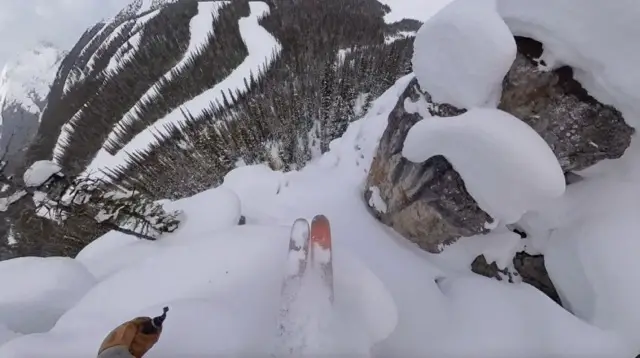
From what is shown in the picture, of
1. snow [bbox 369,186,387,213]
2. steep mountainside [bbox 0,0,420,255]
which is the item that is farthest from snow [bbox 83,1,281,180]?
snow [bbox 369,186,387,213]

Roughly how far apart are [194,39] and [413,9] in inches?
280

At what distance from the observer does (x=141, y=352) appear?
1708mm

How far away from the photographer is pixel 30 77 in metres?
18.5

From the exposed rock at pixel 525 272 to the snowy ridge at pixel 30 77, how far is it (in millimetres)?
13505

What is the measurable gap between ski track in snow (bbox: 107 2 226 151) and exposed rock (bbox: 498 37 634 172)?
721 cm

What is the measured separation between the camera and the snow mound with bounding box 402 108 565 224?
206 cm

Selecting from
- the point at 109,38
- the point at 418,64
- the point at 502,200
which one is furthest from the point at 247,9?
the point at 502,200

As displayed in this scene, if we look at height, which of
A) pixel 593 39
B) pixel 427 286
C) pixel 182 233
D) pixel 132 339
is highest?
pixel 593 39

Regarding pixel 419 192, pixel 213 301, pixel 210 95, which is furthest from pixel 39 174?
pixel 210 95

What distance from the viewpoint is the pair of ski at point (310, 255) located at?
2.14m

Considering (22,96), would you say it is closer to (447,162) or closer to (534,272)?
(447,162)

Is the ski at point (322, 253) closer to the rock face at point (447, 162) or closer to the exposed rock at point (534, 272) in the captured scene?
the rock face at point (447, 162)

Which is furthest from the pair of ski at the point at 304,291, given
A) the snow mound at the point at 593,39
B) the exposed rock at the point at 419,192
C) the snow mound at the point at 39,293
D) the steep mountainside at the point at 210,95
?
the steep mountainside at the point at 210,95

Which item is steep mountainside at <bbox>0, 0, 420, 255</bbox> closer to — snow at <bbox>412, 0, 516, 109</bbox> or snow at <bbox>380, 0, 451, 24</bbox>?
snow at <bbox>380, 0, 451, 24</bbox>
